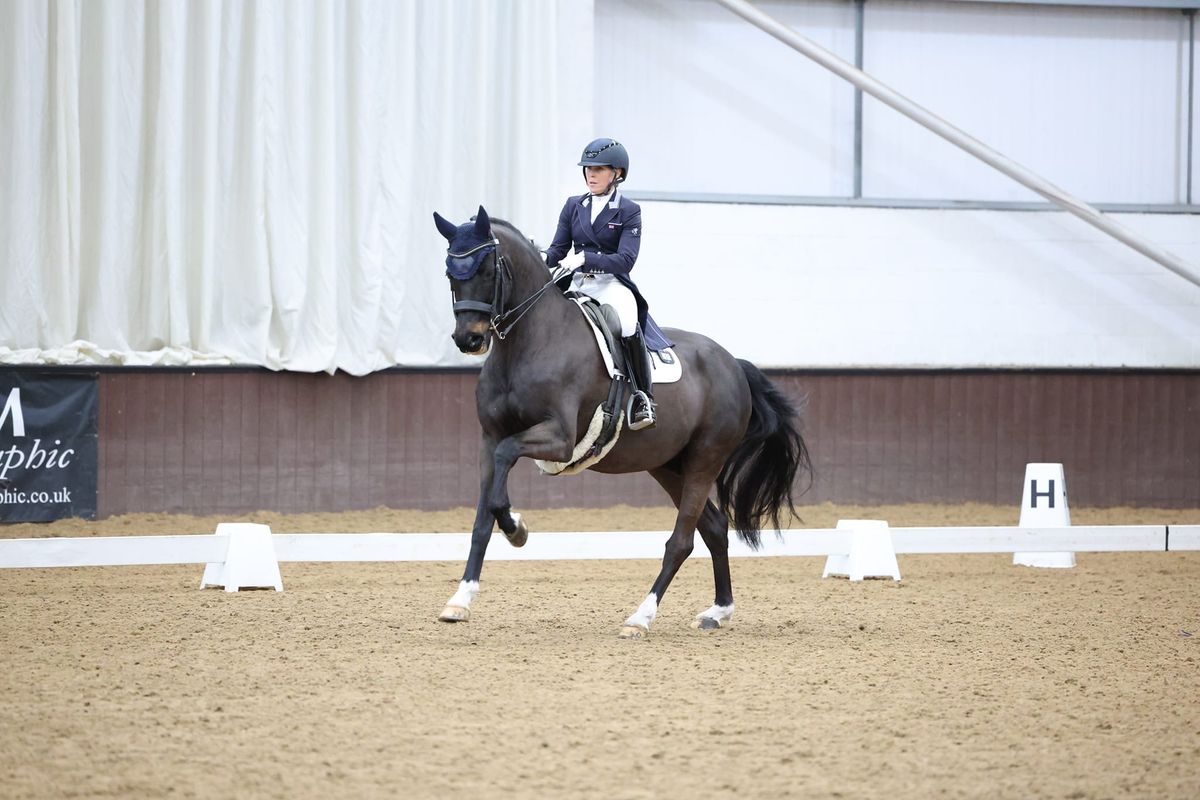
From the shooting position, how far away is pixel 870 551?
862cm

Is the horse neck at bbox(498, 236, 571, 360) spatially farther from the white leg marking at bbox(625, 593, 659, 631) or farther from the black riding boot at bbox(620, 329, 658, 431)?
the white leg marking at bbox(625, 593, 659, 631)

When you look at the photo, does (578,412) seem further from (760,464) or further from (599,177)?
(760,464)

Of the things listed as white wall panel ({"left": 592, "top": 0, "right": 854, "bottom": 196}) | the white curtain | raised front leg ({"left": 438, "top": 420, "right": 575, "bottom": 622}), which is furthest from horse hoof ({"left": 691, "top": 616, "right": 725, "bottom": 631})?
white wall panel ({"left": 592, "top": 0, "right": 854, "bottom": 196})

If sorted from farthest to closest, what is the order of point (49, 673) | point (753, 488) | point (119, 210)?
point (119, 210) < point (753, 488) < point (49, 673)

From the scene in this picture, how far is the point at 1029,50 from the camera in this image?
13820 millimetres

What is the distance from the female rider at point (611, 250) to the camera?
642cm

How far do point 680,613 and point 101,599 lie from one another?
3149mm

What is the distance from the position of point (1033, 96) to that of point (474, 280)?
32.2 ft

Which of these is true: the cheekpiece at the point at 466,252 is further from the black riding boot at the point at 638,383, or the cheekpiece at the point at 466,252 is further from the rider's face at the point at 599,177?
the black riding boot at the point at 638,383

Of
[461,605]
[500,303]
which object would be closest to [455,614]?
[461,605]

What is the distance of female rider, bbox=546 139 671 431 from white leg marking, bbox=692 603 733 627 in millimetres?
1065

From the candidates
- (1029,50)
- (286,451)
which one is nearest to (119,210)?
(286,451)

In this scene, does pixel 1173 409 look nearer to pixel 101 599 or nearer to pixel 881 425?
pixel 881 425

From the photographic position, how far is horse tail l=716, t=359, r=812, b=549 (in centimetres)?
727
